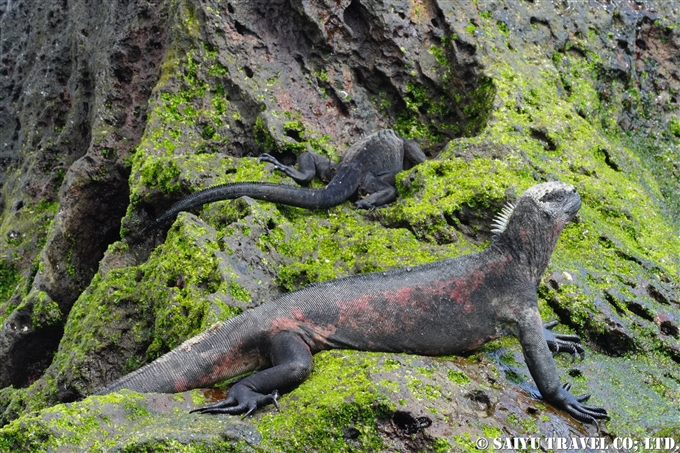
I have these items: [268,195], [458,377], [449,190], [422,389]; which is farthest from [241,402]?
[449,190]

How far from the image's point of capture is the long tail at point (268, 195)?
605cm

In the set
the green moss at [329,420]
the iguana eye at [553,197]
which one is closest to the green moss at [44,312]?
the green moss at [329,420]

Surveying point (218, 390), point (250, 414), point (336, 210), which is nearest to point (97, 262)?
point (336, 210)

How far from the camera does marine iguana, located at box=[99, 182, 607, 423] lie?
14.7ft

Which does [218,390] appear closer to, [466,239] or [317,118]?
[466,239]

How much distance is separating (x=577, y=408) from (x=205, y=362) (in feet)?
6.54

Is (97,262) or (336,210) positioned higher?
(336,210)

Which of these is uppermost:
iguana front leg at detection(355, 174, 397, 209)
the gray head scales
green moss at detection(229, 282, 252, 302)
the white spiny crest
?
the gray head scales

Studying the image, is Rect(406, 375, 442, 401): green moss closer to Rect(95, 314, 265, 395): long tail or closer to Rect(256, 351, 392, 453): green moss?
Rect(256, 351, 392, 453): green moss

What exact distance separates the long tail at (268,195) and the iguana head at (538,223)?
1873 millimetres

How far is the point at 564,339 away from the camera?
16.4 ft

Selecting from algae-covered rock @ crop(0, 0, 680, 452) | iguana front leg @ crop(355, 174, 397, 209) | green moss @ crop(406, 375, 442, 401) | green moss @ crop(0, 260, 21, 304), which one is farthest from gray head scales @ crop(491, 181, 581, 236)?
green moss @ crop(0, 260, 21, 304)

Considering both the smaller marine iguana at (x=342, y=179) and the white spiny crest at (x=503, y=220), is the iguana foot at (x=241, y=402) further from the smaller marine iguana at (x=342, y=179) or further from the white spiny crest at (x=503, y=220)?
the smaller marine iguana at (x=342, y=179)

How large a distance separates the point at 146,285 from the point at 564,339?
8.92 ft
